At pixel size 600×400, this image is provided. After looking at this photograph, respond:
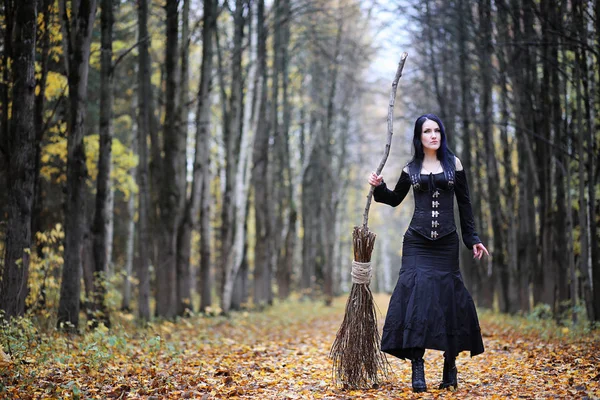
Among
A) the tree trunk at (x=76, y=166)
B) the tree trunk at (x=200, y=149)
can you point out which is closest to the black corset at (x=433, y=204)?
the tree trunk at (x=76, y=166)

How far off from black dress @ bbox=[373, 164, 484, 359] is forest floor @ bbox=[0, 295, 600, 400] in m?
0.46

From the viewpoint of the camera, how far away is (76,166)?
9.90 m

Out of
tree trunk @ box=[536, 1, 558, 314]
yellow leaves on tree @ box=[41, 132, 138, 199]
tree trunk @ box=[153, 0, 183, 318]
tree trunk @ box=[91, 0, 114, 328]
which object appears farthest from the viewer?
yellow leaves on tree @ box=[41, 132, 138, 199]

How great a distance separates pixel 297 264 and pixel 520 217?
31.8 m

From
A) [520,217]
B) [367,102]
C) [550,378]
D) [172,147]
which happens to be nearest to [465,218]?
[550,378]

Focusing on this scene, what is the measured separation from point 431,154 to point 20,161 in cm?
497

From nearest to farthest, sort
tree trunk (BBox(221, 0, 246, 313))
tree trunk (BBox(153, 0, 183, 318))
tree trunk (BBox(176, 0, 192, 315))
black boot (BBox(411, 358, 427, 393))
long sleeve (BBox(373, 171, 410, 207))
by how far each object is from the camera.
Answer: black boot (BBox(411, 358, 427, 393)) < long sleeve (BBox(373, 171, 410, 207)) < tree trunk (BBox(153, 0, 183, 318)) < tree trunk (BBox(176, 0, 192, 315)) < tree trunk (BBox(221, 0, 246, 313))

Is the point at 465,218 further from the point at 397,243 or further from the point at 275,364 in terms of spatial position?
the point at 397,243

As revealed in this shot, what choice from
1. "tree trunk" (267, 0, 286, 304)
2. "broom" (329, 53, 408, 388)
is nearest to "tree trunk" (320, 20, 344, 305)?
"tree trunk" (267, 0, 286, 304)

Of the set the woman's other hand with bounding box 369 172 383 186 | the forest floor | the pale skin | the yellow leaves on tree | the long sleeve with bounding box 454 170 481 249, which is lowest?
the forest floor

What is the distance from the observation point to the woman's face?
609 centimetres

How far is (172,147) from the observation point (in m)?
14.0

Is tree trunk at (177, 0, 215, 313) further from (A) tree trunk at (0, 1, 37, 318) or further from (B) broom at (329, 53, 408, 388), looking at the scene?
(B) broom at (329, 53, 408, 388)

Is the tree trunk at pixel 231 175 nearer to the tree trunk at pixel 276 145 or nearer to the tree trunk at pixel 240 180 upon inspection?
the tree trunk at pixel 240 180
